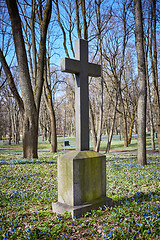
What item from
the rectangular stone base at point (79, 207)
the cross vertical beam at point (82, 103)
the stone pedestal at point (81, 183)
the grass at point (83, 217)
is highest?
the cross vertical beam at point (82, 103)

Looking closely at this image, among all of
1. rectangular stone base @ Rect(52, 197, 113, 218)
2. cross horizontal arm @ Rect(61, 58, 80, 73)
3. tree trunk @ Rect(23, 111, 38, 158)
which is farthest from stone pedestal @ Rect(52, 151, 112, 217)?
tree trunk @ Rect(23, 111, 38, 158)

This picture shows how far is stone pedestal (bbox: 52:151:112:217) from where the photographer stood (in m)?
4.04

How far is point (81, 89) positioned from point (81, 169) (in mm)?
1656

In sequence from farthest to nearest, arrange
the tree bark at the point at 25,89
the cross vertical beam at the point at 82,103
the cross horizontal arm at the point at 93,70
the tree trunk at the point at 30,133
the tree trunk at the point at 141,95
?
the tree trunk at the point at 30,133, the tree bark at the point at 25,89, the tree trunk at the point at 141,95, the cross horizontal arm at the point at 93,70, the cross vertical beam at the point at 82,103

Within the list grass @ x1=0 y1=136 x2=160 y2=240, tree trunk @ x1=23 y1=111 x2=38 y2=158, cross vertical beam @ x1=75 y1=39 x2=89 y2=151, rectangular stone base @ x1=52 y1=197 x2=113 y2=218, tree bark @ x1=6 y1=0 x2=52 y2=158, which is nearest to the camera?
grass @ x1=0 y1=136 x2=160 y2=240

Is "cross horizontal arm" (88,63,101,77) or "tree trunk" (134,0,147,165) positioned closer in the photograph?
"cross horizontal arm" (88,63,101,77)

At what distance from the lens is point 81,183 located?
4090 millimetres

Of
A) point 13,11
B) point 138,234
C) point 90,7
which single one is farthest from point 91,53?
point 138,234

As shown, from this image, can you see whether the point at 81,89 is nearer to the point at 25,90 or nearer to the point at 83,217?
the point at 83,217

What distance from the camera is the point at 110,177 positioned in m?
7.08

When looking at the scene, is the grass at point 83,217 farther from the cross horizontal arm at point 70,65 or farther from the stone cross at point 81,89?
the cross horizontal arm at point 70,65

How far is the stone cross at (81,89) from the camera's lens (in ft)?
14.5

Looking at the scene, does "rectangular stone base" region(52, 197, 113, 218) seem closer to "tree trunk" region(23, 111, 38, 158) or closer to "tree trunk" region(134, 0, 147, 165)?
"tree trunk" region(134, 0, 147, 165)

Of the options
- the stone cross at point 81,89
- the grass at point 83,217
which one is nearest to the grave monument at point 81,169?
the stone cross at point 81,89
